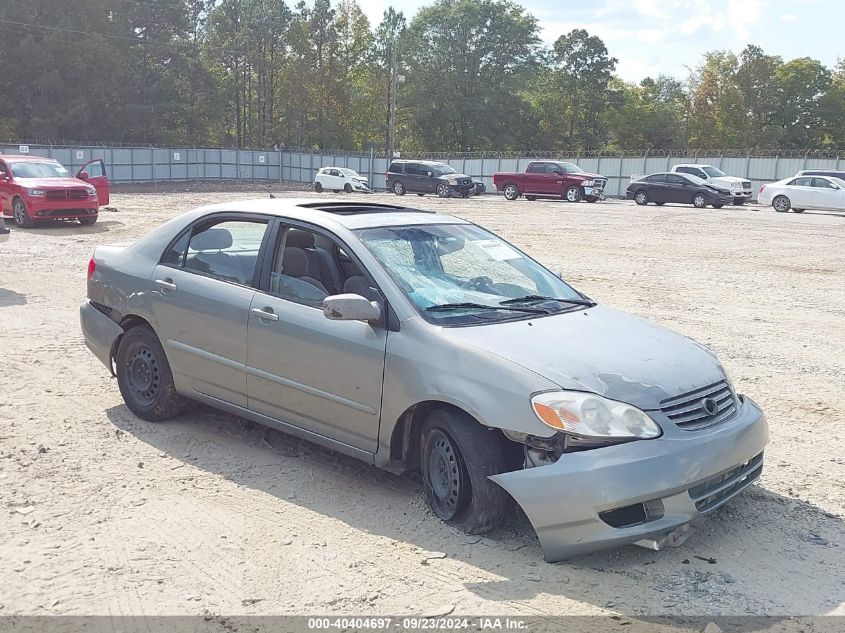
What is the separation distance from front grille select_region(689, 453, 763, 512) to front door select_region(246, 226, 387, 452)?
167cm

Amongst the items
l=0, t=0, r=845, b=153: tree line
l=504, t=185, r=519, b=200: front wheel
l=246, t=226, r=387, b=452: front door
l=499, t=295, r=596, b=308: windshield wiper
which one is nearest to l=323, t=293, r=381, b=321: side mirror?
l=246, t=226, r=387, b=452: front door

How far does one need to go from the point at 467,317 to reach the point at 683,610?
1.81 metres

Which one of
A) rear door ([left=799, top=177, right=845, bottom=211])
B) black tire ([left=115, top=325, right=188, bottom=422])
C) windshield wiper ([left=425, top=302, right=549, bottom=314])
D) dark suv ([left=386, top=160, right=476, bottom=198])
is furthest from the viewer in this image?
dark suv ([left=386, top=160, right=476, bottom=198])

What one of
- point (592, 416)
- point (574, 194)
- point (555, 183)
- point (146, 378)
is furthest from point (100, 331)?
point (555, 183)

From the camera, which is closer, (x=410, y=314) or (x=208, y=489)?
(x=410, y=314)

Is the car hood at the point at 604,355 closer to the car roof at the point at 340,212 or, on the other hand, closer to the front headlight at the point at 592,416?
the front headlight at the point at 592,416

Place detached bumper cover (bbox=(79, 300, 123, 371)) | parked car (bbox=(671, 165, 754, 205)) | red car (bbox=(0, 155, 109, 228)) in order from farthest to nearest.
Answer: parked car (bbox=(671, 165, 754, 205)) → red car (bbox=(0, 155, 109, 228)) → detached bumper cover (bbox=(79, 300, 123, 371))

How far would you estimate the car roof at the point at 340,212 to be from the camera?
16.5 ft

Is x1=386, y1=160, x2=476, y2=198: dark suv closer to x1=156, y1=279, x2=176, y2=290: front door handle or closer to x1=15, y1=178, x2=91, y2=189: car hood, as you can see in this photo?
x1=15, y1=178, x2=91, y2=189: car hood

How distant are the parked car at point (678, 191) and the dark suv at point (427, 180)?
789 cm

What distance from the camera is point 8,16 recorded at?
2083 inches

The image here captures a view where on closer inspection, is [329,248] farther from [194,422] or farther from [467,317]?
[194,422]

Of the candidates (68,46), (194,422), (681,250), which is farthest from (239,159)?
(194,422)

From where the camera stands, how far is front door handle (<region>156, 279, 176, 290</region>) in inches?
219
